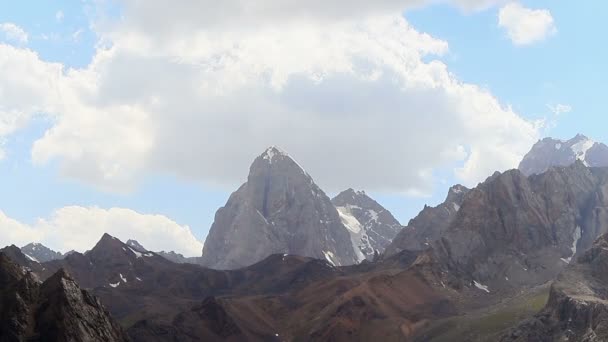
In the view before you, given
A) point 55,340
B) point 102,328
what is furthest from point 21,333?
point 102,328

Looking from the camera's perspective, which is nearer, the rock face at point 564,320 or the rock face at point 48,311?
the rock face at point 48,311

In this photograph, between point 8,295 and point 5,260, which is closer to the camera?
point 8,295

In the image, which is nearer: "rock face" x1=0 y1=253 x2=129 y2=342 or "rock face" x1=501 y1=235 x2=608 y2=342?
"rock face" x1=0 y1=253 x2=129 y2=342

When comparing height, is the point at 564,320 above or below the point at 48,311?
below

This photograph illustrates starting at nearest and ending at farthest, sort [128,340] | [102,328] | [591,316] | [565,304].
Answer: [102,328], [128,340], [591,316], [565,304]

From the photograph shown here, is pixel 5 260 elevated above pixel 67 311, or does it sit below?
above

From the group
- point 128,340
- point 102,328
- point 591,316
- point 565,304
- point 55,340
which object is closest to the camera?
point 55,340

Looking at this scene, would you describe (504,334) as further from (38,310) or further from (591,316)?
(38,310)
